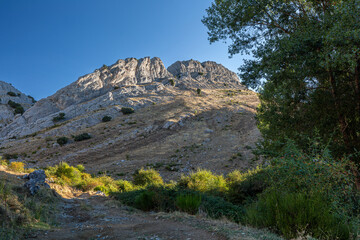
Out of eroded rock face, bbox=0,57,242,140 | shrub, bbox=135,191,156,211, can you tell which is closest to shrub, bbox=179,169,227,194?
shrub, bbox=135,191,156,211

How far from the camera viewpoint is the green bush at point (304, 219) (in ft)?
11.6

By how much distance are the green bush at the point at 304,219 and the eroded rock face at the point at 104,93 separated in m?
42.0

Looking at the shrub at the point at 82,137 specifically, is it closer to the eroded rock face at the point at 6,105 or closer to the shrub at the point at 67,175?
the shrub at the point at 67,175

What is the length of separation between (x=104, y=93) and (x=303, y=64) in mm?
71422

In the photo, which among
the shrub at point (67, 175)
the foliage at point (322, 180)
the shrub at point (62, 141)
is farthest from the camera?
the shrub at point (62, 141)

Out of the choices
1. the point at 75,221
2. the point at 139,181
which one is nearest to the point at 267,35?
the point at 75,221

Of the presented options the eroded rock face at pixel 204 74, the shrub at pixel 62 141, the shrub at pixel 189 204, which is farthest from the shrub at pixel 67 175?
the eroded rock face at pixel 204 74

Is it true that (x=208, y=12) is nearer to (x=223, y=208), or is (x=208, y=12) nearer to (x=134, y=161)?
(x=223, y=208)

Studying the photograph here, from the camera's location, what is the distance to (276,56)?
758 cm

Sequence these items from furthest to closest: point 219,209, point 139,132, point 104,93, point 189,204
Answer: point 104,93, point 139,132, point 189,204, point 219,209

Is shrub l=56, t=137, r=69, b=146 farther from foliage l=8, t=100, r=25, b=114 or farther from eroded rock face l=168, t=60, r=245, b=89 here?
eroded rock face l=168, t=60, r=245, b=89

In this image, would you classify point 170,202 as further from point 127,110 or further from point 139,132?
point 127,110

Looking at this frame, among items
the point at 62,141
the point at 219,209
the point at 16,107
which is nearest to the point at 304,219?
the point at 219,209

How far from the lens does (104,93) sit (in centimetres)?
7131
